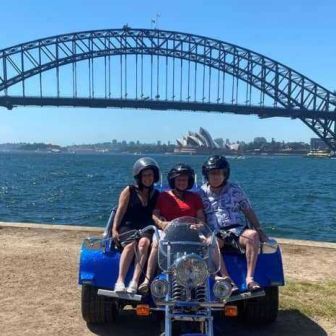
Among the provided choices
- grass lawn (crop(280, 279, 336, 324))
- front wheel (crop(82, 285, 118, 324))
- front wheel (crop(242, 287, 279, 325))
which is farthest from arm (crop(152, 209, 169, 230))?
grass lawn (crop(280, 279, 336, 324))

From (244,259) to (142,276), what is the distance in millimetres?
773

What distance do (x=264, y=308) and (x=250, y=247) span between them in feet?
1.93

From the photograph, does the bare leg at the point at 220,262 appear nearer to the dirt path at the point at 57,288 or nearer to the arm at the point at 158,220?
the arm at the point at 158,220

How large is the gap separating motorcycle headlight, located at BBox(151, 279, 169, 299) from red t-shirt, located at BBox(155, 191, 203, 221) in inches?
44.4

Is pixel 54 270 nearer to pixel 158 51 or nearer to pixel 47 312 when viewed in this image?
pixel 47 312

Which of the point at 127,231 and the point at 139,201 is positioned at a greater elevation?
the point at 139,201

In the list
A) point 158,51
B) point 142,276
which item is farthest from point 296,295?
point 158,51

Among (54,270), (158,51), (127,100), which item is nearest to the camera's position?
(54,270)

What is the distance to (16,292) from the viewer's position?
211 inches

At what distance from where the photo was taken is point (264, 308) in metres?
4.57

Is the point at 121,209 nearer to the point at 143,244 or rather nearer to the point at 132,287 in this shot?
the point at 143,244

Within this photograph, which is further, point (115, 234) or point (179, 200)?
point (179, 200)

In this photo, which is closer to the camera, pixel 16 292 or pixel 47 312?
pixel 47 312

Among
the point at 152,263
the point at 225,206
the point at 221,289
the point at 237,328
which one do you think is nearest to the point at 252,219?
the point at 225,206
